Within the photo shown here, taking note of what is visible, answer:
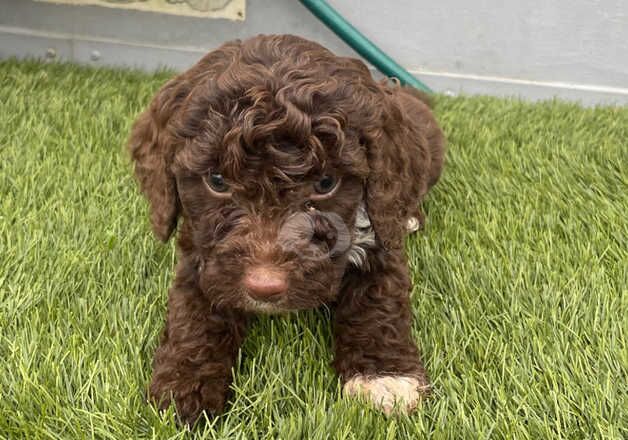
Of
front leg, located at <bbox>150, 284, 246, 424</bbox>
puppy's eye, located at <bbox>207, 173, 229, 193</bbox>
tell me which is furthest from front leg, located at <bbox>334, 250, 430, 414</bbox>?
puppy's eye, located at <bbox>207, 173, 229, 193</bbox>

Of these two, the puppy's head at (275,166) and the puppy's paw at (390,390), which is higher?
the puppy's head at (275,166)

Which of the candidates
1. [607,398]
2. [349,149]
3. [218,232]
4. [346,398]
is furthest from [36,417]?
[607,398]

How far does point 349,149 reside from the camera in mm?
1835

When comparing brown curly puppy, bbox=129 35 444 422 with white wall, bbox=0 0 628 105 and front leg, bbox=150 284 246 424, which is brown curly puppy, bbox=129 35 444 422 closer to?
front leg, bbox=150 284 246 424

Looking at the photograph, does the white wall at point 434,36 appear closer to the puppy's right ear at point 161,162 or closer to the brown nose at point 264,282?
the puppy's right ear at point 161,162

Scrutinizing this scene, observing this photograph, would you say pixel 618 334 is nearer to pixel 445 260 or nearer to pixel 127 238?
pixel 445 260

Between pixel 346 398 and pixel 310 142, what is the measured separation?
0.75m

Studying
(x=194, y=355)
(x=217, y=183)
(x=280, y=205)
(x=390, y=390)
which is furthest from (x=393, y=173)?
(x=194, y=355)

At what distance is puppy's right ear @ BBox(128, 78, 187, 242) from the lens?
79.3 inches

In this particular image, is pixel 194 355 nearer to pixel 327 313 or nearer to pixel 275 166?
pixel 327 313

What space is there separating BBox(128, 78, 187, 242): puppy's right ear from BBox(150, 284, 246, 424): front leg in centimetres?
25

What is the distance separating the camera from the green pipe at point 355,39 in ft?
17.6

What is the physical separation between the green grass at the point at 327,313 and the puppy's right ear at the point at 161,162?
0.40 meters

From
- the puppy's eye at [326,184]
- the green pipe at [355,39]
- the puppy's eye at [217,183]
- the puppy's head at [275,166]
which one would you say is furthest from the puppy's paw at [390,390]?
the green pipe at [355,39]
